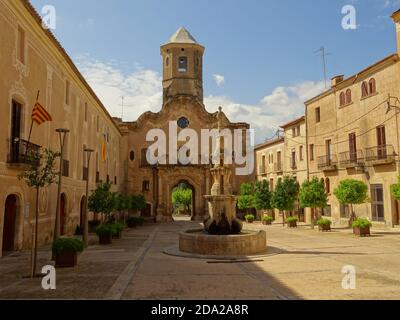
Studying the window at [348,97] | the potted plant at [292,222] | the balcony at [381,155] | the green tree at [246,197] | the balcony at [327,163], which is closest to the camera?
→ the balcony at [381,155]

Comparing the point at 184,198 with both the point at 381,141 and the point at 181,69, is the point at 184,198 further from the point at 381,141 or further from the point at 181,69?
the point at 381,141

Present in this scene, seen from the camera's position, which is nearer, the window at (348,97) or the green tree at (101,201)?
the green tree at (101,201)

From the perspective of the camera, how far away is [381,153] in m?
24.2

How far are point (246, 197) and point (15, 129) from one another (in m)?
26.1

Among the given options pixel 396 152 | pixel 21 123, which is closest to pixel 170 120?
pixel 396 152

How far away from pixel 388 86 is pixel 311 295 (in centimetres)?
1940

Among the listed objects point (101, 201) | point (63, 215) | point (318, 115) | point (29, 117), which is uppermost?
point (318, 115)

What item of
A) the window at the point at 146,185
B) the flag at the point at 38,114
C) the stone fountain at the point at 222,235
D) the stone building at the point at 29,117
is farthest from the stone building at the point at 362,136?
the flag at the point at 38,114

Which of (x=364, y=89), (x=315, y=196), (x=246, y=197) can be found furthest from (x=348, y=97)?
(x=246, y=197)

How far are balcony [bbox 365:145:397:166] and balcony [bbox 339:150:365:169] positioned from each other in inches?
24.2

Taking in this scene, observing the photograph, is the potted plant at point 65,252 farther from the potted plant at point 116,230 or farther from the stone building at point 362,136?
the stone building at point 362,136

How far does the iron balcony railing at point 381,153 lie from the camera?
23094 mm

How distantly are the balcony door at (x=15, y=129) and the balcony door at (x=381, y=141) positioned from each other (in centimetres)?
2025

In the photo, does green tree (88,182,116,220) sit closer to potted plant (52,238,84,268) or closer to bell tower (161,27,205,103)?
potted plant (52,238,84,268)
